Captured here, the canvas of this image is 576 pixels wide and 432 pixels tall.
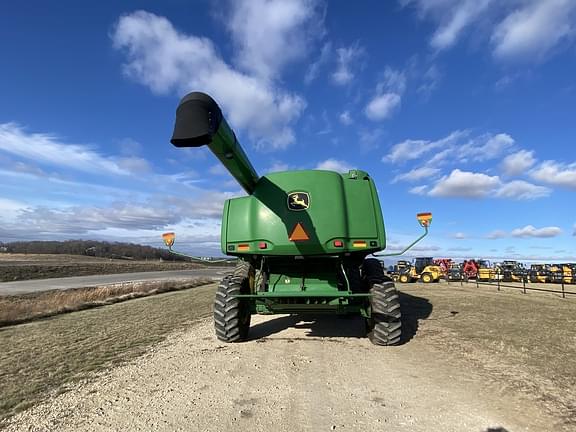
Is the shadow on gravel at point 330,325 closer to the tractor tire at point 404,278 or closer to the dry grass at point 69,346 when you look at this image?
the dry grass at point 69,346

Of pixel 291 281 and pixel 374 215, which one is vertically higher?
pixel 374 215

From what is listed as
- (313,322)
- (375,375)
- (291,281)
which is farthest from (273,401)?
(313,322)

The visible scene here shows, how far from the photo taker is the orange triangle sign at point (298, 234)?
7.32 meters

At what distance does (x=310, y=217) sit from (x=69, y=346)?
19.1 ft

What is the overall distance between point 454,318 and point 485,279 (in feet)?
82.0

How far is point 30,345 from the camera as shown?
27.0ft

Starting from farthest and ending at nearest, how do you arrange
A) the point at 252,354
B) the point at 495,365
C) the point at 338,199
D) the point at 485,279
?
the point at 485,279
the point at 338,199
the point at 252,354
the point at 495,365

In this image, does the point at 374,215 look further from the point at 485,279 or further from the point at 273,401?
the point at 485,279

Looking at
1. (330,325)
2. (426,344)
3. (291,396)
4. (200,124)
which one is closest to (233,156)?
(200,124)

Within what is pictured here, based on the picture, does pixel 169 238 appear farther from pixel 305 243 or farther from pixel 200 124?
pixel 200 124

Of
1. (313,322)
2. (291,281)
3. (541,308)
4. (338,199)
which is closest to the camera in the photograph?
(338,199)

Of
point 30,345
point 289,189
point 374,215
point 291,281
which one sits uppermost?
point 289,189

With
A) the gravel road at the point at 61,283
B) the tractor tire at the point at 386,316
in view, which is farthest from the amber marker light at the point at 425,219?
the gravel road at the point at 61,283

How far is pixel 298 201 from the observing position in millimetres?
7605
